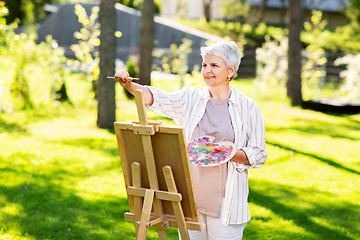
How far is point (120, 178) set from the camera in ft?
19.5

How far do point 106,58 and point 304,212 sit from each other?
572cm

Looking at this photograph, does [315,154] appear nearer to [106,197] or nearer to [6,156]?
[106,197]

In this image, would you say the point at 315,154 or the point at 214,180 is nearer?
the point at 214,180

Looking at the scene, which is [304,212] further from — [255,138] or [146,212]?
[146,212]

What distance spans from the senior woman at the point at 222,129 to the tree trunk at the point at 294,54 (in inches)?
423

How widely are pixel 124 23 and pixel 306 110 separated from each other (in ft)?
63.2

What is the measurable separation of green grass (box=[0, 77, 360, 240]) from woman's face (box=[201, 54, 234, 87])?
2295 mm

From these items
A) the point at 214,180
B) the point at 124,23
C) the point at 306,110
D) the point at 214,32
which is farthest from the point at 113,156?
the point at 124,23

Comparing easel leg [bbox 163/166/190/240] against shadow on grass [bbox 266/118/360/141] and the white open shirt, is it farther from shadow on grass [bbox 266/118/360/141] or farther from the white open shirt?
shadow on grass [bbox 266/118/360/141]

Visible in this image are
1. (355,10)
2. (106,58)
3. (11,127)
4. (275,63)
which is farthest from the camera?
(355,10)

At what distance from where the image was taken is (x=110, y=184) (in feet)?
18.6

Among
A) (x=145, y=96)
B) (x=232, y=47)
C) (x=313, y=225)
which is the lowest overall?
(x=313, y=225)

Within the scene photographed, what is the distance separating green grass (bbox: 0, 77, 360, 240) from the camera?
436 cm

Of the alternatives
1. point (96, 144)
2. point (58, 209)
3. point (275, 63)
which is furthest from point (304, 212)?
point (275, 63)
